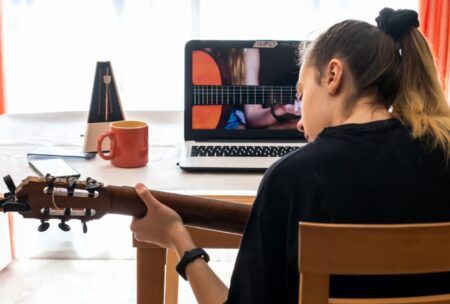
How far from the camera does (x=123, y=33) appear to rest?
98.4 inches

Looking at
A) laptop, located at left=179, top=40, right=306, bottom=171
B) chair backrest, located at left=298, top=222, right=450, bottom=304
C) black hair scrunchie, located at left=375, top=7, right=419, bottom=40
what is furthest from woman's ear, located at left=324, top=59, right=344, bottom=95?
laptop, located at left=179, top=40, right=306, bottom=171

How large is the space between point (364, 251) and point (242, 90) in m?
0.96

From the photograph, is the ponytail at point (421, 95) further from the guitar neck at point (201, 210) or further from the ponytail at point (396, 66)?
the guitar neck at point (201, 210)

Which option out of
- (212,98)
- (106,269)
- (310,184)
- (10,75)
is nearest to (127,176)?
(212,98)

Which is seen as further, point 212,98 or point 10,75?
point 10,75

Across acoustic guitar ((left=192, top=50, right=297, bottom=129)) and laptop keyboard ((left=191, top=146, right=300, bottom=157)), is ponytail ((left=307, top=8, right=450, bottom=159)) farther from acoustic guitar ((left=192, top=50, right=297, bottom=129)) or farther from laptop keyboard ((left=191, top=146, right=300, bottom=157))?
acoustic guitar ((left=192, top=50, right=297, bottom=129))

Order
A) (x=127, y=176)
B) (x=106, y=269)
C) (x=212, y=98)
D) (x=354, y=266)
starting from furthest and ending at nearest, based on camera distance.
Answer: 1. (x=106, y=269)
2. (x=212, y=98)
3. (x=127, y=176)
4. (x=354, y=266)

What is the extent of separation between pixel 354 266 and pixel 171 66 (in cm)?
194

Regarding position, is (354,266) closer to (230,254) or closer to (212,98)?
(212,98)

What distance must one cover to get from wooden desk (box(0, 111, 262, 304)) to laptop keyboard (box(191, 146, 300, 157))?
0.07 meters

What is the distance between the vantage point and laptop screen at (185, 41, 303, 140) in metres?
1.63

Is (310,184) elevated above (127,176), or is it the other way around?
(310,184)

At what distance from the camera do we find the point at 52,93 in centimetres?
255

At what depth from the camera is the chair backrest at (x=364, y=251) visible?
0.71m
